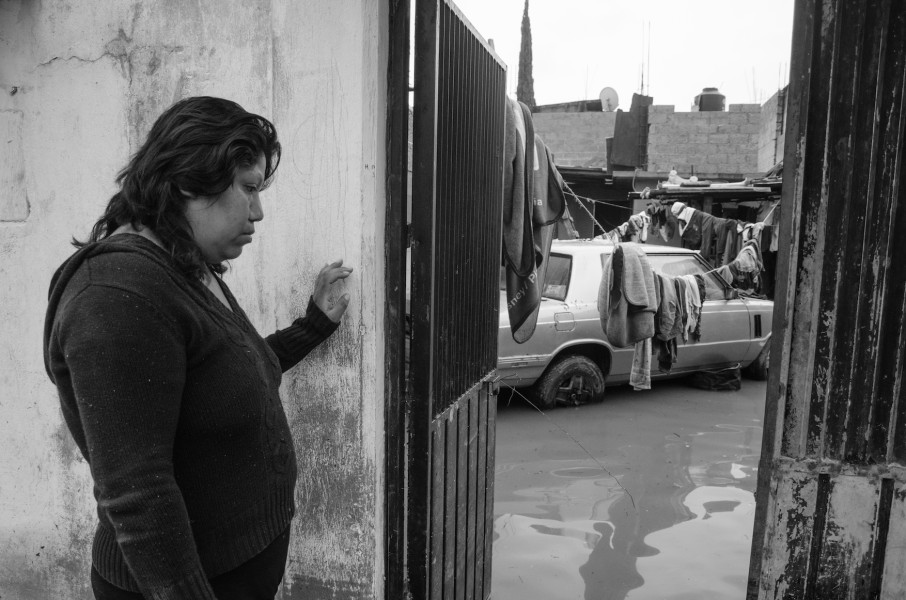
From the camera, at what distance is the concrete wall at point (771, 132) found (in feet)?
48.9

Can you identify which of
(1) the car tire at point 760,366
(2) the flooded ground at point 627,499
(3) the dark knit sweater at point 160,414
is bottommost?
(2) the flooded ground at point 627,499

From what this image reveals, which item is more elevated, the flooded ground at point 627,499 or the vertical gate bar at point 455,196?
the vertical gate bar at point 455,196

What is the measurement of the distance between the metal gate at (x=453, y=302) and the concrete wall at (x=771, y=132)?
1355cm

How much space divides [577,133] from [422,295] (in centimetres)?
1743

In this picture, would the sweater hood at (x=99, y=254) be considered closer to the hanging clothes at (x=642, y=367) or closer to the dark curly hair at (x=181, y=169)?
the dark curly hair at (x=181, y=169)

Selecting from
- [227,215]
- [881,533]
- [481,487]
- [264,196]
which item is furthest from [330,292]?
[881,533]

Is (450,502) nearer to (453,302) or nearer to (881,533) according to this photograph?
(453,302)

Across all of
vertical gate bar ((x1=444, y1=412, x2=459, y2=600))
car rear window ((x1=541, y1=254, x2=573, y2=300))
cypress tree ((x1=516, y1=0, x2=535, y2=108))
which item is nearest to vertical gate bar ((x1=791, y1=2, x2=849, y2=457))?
vertical gate bar ((x1=444, y1=412, x2=459, y2=600))

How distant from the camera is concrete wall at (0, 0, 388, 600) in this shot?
232 cm

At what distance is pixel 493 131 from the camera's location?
3098 mm

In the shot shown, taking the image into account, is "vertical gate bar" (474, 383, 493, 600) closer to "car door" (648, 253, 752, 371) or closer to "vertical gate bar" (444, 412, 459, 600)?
"vertical gate bar" (444, 412, 459, 600)

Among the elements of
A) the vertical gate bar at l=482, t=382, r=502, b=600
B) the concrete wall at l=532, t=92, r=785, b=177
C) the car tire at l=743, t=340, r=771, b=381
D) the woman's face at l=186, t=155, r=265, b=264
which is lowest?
the car tire at l=743, t=340, r=771, b=381

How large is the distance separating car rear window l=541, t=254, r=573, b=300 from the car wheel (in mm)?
625

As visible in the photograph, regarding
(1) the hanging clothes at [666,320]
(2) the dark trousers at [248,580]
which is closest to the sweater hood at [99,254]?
(2) the dark trousers at [248,580]
